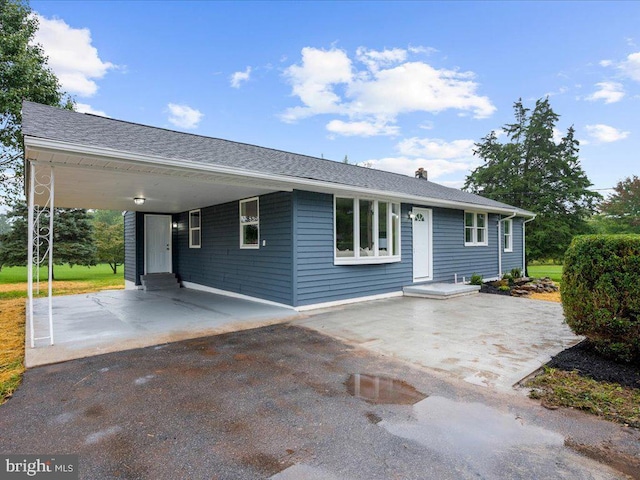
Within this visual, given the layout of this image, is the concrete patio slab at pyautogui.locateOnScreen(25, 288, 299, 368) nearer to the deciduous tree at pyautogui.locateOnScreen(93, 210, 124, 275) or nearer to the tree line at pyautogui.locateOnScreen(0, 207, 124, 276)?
the tree line at pyautogui.locateOnScreen(0, 207, 124, 276)

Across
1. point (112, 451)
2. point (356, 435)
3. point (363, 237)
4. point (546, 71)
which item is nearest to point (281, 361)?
point (356, 435)

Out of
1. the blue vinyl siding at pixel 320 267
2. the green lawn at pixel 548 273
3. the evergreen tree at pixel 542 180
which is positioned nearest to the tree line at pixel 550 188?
the evergreen tree at pixel 542 180

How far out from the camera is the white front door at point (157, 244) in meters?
11.1

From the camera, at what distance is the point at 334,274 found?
290 inches

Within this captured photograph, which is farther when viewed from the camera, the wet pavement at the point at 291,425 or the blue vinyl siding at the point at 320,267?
the blue vinyl siding at the point at 320,267

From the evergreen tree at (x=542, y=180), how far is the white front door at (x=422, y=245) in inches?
515

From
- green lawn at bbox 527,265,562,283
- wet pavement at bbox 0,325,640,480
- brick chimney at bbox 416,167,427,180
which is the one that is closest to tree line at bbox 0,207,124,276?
wet pavement at bbox 0,325,640,480

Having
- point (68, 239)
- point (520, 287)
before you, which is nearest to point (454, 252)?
point (520, 287)

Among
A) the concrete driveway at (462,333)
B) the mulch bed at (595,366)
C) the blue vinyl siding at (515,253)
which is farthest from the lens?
the blue vinyl siding at (515,253)

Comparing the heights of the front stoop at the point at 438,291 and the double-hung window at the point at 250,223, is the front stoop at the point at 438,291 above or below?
below

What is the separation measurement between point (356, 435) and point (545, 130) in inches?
948

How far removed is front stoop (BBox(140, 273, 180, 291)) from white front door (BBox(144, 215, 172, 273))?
0.55 metres

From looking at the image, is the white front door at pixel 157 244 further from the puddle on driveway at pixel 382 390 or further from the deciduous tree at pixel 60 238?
the puddle on driveway at pixel 382 390

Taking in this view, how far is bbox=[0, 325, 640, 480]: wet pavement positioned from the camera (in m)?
1.96
